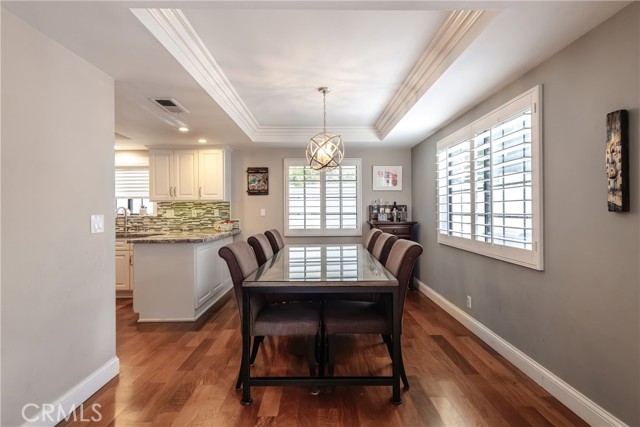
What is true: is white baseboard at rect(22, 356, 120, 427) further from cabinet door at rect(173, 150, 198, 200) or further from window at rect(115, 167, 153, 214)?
window at rect(115, 167, 153, 214)

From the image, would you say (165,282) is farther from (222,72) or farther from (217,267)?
(222,72)

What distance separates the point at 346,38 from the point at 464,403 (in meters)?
2.49

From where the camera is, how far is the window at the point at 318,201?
4957mm

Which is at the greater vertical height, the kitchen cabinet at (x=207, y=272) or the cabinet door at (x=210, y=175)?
the cabinet door at (x=210, y=175)

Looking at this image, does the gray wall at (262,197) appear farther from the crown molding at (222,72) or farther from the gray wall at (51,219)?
the gray wall at (51,219)

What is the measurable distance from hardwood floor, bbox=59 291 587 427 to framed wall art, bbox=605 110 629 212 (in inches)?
48.1

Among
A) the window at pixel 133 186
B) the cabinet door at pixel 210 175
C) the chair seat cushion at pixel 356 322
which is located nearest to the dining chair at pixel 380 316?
the chair seat cushion at pixel 356 322

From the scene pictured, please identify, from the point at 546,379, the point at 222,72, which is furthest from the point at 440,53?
the point at 546,379

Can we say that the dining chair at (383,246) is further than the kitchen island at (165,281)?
No

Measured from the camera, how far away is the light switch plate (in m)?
Result: 2.09

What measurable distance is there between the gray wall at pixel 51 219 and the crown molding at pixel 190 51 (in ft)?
1.92

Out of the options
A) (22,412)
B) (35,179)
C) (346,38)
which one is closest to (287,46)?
(346,38)

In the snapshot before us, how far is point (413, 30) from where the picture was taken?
2.13 m

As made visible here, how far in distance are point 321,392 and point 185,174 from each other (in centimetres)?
362
